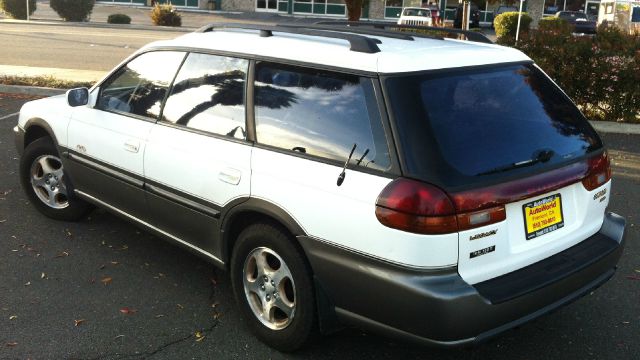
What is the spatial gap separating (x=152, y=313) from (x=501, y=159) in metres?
2.29

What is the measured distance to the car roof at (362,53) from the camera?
10.6 feet

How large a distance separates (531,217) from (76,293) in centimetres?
288

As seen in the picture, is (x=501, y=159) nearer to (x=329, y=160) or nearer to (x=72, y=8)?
(x=329, y=160)

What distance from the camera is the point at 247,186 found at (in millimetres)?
3553

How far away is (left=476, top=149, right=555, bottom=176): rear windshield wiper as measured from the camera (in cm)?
308

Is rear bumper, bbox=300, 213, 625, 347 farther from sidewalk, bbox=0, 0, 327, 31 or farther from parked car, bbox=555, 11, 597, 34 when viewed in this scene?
sidewalk, bbox=0, 0, 327, 31

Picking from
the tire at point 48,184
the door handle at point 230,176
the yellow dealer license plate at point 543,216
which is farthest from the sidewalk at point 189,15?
the yellow dealer license plate at point 543,216

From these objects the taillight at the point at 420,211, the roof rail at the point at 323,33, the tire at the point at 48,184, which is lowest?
the tire at the point at 48,184

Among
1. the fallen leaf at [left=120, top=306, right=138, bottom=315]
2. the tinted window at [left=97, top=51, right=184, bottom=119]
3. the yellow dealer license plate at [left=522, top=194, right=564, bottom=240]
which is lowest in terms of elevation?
the fallen leaf at [left=120, top=306, right=138, bottom=315]

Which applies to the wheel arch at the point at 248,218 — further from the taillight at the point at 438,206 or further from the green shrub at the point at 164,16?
the green shrub at the point at 164,16

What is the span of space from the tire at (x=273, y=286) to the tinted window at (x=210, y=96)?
25.0 inches

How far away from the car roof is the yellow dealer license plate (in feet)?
2.60

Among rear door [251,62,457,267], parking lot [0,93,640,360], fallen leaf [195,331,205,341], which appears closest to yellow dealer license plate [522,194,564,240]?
rear door [251,62,457,267]

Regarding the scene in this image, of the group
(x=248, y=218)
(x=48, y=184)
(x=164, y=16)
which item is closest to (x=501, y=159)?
(x=248, y=218)
